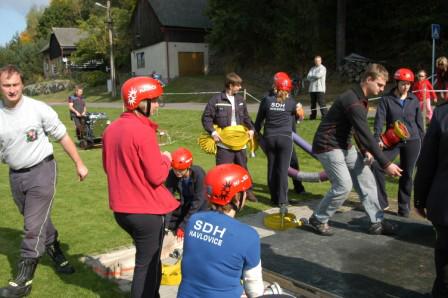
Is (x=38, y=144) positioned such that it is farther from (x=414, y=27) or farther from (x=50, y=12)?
(x=50, y=12)

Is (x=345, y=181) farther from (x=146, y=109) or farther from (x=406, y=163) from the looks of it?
(x=146, y=109)

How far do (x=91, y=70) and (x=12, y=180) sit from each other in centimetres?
5259

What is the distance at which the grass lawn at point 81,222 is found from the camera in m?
4.58

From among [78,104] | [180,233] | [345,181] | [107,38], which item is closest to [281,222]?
[345,181]

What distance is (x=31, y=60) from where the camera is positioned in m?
76.5

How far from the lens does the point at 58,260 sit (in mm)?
4891

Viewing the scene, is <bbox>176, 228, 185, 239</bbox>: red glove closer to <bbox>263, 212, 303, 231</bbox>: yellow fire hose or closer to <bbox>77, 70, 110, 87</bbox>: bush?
<bbox>263, 212, 303, 231</bbox>: yellow fire hose

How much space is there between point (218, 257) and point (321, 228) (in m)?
3.26

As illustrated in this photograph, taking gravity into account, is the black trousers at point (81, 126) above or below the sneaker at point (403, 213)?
above

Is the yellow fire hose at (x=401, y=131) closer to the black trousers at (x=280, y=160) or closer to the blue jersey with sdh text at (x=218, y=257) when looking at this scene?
the black trousers at (x=280, y=160)

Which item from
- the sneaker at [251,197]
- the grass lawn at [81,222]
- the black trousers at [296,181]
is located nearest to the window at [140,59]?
the grass lawn at [81,222]

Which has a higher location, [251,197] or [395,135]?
[395,135]

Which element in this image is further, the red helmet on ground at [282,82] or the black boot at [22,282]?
the red helmet on ground at [282,82]

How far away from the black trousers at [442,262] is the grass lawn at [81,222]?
8.93 feet
